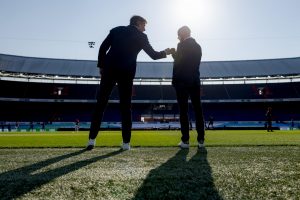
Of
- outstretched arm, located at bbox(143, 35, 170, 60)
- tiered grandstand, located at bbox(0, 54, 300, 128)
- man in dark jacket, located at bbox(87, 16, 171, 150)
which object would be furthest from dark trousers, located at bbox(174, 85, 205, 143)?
tiered grandstand, located at bbox(0, 54, 300, 128)

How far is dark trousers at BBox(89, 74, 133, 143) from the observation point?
183 inches

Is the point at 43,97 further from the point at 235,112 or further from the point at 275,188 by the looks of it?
the point at 275,188

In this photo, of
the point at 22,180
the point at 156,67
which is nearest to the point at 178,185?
the point at 22,180

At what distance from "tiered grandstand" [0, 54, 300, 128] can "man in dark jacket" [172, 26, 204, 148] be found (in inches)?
1413

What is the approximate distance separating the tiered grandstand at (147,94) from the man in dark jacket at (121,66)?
119 feet

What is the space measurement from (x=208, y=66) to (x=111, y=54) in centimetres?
4888

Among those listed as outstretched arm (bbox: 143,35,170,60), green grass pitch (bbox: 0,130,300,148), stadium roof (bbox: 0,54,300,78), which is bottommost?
green grass pitch (bbox: 0,130,300,148)

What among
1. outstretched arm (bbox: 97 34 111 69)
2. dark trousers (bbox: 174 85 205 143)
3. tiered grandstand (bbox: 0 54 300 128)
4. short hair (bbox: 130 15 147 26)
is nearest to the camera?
outstretched arm (bbox: 97 34 111 69)

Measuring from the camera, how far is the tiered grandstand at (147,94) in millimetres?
43188

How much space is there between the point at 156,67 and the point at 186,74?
1882 inches

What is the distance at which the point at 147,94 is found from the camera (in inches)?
1855

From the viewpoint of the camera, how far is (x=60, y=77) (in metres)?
47.4

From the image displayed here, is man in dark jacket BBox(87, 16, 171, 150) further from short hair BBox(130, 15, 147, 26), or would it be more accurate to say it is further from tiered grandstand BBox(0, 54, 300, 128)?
tiered grandstand BBox(0, 54, 300, 128)

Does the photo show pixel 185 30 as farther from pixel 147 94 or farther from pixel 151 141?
pixel 147 94
